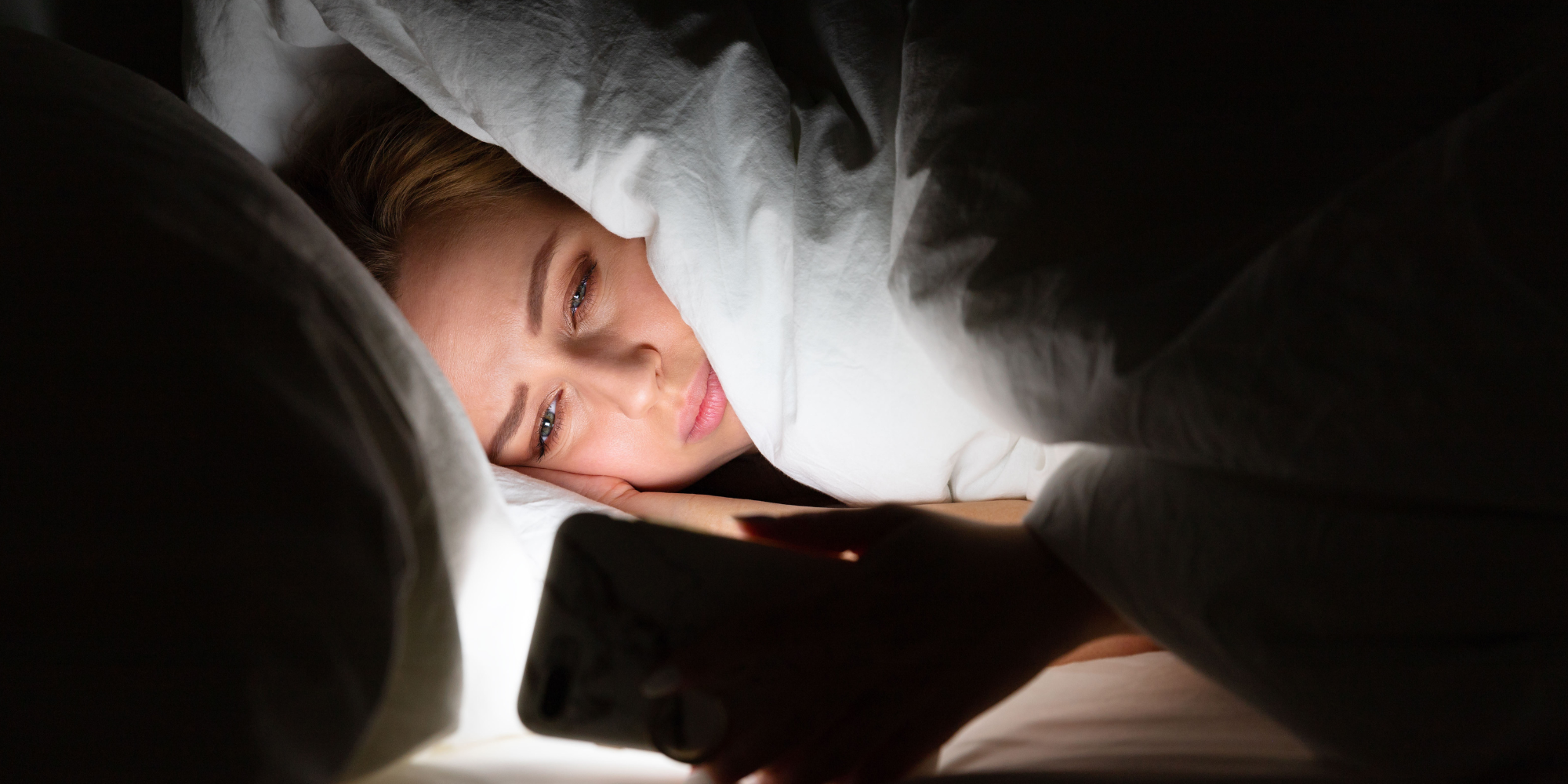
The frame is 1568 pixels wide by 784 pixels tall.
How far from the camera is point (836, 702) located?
0.43m

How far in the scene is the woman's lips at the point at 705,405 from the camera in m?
0.87

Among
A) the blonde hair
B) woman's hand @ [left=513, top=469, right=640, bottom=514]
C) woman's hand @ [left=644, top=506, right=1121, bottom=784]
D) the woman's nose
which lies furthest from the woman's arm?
woman's hand @ [left=644, top=506, right=1121, bottom=784]

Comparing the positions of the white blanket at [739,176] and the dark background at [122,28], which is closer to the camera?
the white blanket at [739,176]

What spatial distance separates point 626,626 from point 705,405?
48 cm

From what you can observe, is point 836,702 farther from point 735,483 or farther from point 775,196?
point 735,483

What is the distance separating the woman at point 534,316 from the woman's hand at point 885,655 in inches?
11.3

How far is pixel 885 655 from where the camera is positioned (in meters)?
0.44

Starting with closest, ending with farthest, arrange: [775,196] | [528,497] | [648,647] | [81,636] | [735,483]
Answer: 1. [81,636]
2. [648,647]
3. [775,196]
4. [528,497]
5. [735,483]

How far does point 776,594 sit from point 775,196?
330 mm

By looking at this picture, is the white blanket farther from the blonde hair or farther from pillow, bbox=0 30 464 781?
pillow, bbox=0 30 464 781

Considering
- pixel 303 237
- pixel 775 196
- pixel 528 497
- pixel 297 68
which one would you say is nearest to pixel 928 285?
pixel 775 196

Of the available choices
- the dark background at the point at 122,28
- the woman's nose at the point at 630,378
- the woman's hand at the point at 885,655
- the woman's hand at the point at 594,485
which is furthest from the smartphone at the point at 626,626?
the dark background at the point at 122,28

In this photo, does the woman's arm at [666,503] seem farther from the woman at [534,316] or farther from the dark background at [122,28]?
the dark background at [122,28]

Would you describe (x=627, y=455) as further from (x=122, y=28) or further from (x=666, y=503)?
(x=122, y=28)
